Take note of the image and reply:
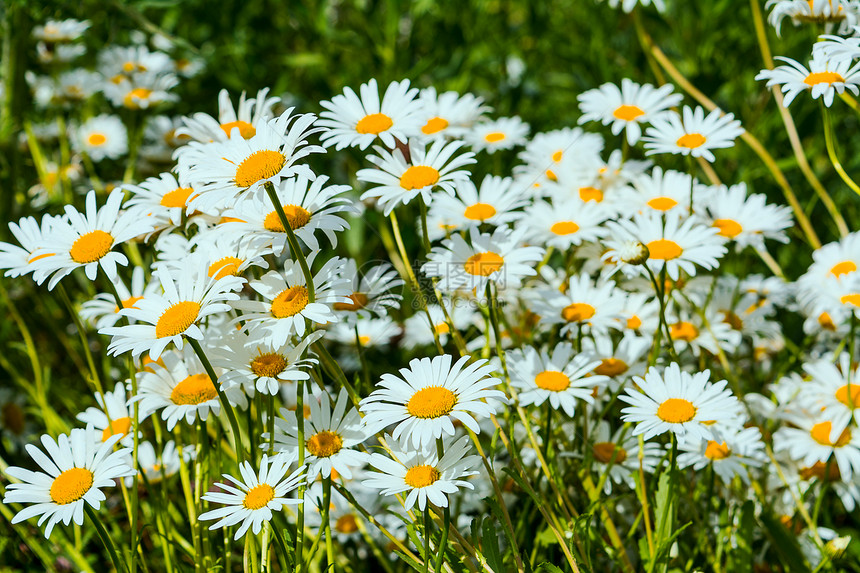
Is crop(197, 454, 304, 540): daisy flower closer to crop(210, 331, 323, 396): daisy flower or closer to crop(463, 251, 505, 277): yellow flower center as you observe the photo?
crop(210, 331, 323, 396): daisy flower

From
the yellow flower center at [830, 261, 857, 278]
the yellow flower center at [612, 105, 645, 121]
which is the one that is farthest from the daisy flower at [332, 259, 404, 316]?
the yellow flower center at [830, 261, 857, 278]

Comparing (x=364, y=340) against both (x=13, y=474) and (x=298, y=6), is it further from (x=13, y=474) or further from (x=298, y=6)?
(x=298, y=6)

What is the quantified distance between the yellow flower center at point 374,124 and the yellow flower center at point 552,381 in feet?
1.72

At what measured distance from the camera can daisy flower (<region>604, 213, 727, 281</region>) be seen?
4.63 ft

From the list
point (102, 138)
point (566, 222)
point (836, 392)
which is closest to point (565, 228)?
point (566, 222)

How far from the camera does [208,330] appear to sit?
51.9 inches

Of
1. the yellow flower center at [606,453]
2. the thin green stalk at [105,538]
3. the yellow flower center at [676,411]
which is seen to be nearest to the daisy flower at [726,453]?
the yellow flower center at [606,453]

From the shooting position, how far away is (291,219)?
1.22m

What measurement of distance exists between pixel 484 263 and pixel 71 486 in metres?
0.74

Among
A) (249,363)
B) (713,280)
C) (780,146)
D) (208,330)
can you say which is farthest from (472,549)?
(780,146)

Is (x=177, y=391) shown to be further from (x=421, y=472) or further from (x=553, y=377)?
(x=553, y=377)

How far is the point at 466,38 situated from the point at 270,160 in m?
2.07

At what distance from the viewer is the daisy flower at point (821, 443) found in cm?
149

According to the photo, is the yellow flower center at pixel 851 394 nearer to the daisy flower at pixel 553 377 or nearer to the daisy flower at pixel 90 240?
the daisy flower at pixel 553 377
